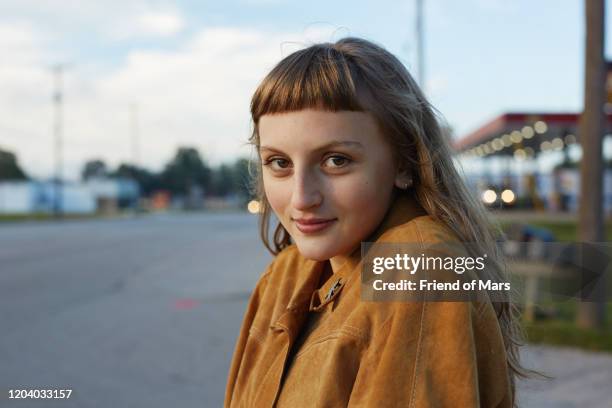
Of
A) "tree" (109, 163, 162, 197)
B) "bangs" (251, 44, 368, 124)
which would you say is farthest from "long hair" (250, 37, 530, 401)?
"tree" (109, 163, 162, 197)

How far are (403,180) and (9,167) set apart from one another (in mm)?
88006

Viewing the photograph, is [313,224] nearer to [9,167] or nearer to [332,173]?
[332,173]

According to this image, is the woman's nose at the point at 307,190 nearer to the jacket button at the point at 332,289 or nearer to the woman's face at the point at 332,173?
the woman's face at the point at 332,173

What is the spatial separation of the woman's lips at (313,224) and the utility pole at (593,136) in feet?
15.7

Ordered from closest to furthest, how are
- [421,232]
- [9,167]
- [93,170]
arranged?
[421,232] < [9,167] < [93,170]

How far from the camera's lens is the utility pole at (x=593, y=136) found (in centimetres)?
540

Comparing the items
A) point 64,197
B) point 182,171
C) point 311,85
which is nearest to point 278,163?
point 311,85

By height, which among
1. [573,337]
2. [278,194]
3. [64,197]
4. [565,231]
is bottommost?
[64,197]

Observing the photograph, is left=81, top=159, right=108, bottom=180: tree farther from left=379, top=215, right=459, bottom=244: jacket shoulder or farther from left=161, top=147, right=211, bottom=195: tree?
left=379, top=215, right=459, bottom=244: jacket shoulder

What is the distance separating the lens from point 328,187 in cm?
125

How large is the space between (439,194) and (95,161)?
102 meters

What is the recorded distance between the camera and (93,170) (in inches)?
3974

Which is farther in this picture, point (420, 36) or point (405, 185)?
point (420, 36)

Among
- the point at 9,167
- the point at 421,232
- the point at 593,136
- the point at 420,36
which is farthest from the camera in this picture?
the point at 9,167
